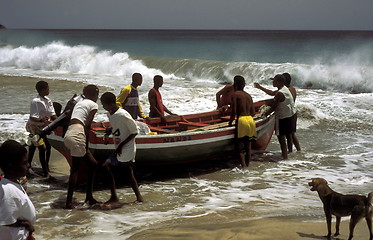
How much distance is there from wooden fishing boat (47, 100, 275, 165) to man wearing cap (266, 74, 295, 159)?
320mm

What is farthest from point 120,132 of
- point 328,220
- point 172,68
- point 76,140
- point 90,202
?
Answer: point 172,68

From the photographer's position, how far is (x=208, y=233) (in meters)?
5.10

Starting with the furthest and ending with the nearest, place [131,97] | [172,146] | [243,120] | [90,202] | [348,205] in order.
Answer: [131,97]
[243,120]
[172,146]
[90,202]
[348,205]

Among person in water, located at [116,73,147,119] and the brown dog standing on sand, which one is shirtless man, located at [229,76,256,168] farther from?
the brown dog standing on sand

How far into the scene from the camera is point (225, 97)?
9633mm

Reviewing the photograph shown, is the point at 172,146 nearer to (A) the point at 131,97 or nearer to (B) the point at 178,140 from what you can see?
(B) the point at 178,140

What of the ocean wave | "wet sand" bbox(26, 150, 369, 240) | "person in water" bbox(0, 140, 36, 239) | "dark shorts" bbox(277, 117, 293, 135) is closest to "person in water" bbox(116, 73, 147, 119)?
"dark shorts" bbox(277, 117, 293, 135)

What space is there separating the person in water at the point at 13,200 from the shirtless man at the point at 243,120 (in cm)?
534

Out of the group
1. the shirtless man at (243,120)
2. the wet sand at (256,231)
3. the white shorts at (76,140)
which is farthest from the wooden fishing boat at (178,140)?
the wet sand at (256,231)

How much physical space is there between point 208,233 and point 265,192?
80.0 inches

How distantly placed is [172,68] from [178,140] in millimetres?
22415

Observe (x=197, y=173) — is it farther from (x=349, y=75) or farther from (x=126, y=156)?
(x=349, y=75)

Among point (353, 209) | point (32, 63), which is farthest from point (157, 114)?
point (32, 63)

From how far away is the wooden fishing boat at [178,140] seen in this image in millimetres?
7008
